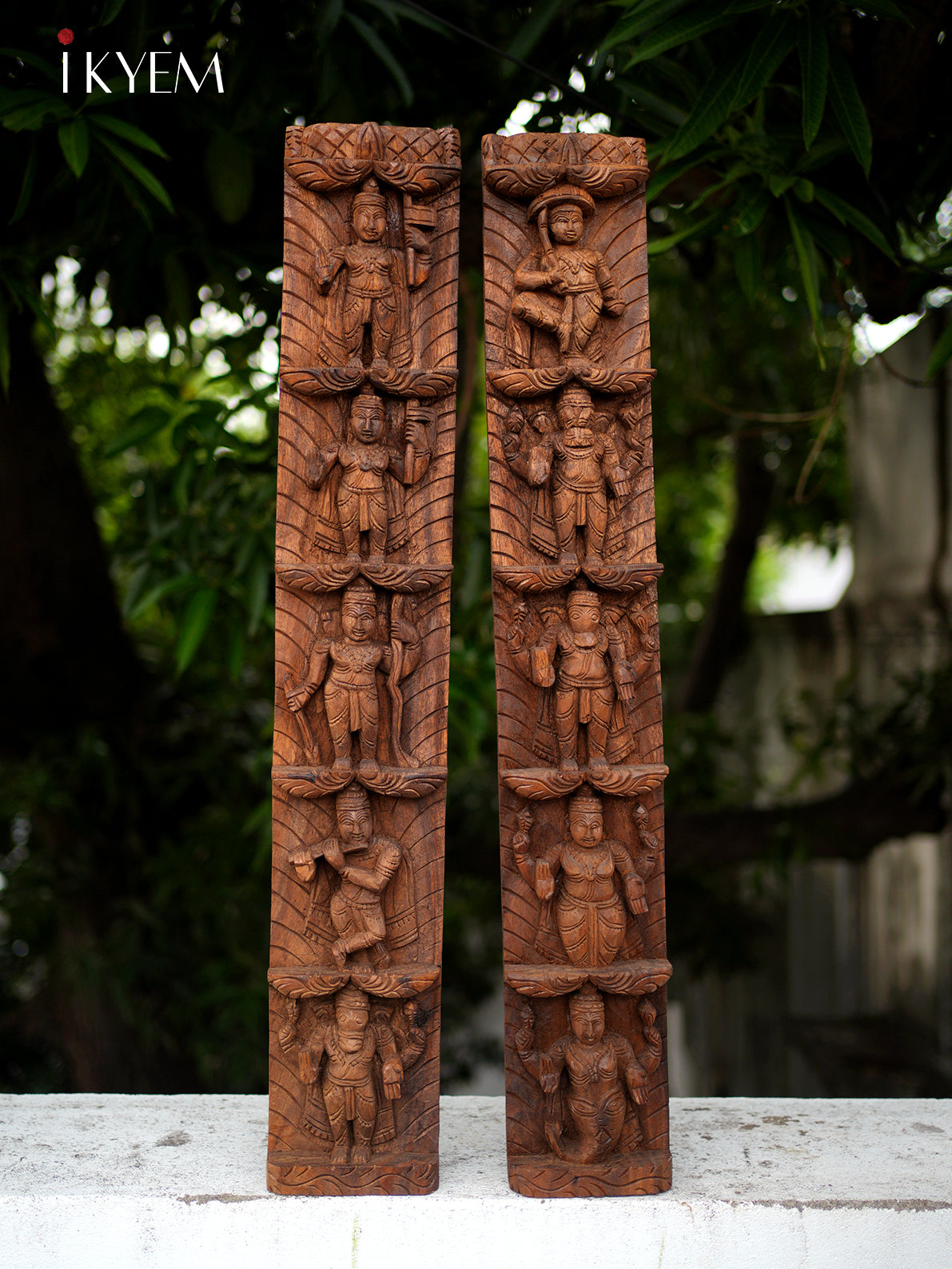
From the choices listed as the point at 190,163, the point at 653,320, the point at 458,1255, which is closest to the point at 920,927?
the point at 653,320

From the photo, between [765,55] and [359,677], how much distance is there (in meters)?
1.30

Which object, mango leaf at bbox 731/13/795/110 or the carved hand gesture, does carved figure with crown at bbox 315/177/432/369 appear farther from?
the carved hand gesture

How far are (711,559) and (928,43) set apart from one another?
564cm

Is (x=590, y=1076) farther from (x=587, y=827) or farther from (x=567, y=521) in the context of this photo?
(x=567, y=521)

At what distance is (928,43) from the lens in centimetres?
195

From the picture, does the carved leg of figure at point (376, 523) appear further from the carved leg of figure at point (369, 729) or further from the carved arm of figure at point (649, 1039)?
the carved arm of figure at point (649, 1039)

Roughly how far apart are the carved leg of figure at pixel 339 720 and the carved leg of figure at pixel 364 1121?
0.53 m

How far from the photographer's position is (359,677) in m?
1.73

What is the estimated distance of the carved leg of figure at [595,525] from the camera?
5.79ft

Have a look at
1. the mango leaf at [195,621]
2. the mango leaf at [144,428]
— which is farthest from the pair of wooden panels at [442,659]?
the mango leaf at [144,428]

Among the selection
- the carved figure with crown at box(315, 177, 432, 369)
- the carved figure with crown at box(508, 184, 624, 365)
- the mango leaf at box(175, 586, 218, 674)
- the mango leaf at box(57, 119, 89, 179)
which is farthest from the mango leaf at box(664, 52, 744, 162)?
the mango leaf at box(175, 586, 218, 674)

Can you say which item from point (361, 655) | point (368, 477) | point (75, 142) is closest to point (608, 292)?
point (368, 477)

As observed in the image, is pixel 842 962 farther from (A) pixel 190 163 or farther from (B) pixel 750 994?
(A) pixel 190 163

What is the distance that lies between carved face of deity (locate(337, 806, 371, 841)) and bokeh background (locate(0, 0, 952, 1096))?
90cm
